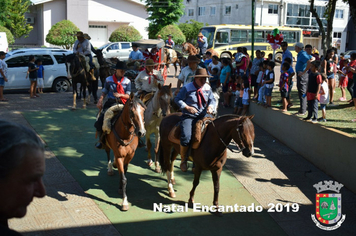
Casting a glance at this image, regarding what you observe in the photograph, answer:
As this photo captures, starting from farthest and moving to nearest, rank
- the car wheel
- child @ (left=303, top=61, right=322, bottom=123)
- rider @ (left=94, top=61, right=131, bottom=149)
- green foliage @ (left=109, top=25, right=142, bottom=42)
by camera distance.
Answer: green foliage @ (left=109, top=25, right=142, bottom=42), the car wheel, child @ (left=303, top=61, right=322, bottom=123), rider @ (left=94, top=61, right=131, bottom=149)

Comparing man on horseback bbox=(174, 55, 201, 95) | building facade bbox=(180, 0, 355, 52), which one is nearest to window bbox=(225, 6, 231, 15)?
building facade bbox=(180, 0, 355, 52)

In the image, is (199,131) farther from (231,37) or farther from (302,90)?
(231,37)

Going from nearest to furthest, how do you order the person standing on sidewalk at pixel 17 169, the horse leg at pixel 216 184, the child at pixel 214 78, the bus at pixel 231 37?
the person standing on sidewalk at pixel 17 169, the horse leg at pixel 216 184, the child at pixel 214 78, the bus at pixel 231 37

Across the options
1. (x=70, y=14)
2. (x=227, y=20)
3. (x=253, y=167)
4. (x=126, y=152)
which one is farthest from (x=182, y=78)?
(x=227, y=20)

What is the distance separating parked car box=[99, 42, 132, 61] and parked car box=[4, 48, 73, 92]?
10.4 m

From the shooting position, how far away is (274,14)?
53.8 m

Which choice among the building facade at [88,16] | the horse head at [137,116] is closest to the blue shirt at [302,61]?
the horse head at [137,116]

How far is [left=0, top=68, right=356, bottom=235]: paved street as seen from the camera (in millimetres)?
6598

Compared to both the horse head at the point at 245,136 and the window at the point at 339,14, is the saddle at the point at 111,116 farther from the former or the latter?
the window at the point at 339,14

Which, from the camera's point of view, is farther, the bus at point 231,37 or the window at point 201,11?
the window at point 201,11

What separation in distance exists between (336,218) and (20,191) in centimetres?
706

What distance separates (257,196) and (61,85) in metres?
13.7

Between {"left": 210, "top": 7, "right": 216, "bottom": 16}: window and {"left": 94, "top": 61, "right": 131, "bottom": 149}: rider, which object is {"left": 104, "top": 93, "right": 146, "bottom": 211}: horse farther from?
{"left": 210, "top": 7, "right": 216, "bottom": 16}: window

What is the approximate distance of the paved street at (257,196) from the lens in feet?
21.6
